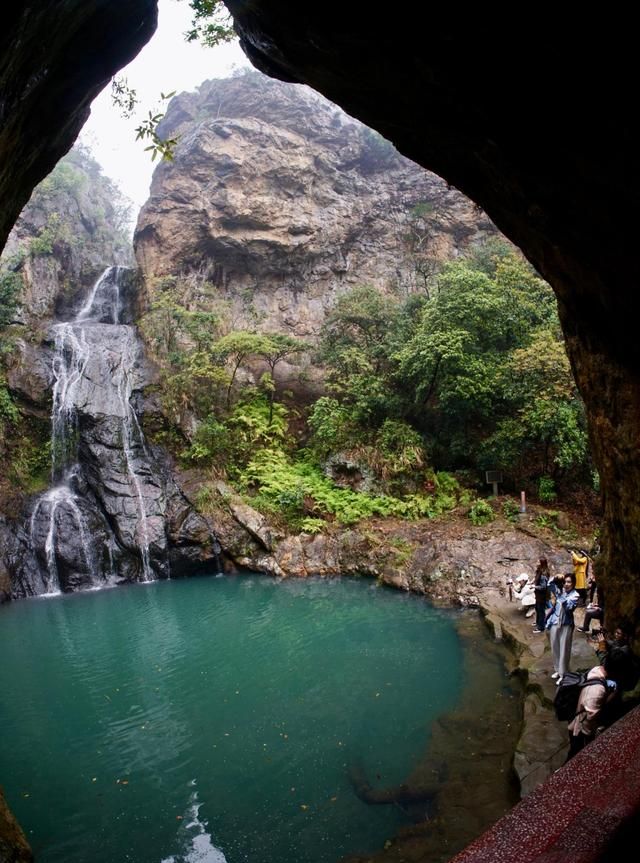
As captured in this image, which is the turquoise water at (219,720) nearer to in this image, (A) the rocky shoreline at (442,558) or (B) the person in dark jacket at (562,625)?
(A) the rocky shoreline at (442,558)

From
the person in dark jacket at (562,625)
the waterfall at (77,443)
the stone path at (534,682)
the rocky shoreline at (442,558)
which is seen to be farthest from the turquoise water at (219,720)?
the waterfall at (77,443)

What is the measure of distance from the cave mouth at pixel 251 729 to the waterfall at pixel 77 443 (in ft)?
12.2

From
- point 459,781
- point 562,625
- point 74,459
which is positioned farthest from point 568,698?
point 74,459

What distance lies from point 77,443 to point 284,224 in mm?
14830

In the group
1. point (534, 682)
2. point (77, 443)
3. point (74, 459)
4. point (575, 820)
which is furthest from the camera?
point (77, 443)

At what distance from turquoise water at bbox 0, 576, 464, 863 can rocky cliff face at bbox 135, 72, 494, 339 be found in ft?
53.9

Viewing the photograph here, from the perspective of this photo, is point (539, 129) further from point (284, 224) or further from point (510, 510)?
point (284, 224)

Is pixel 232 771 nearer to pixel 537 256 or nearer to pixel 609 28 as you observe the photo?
pixel 537 256

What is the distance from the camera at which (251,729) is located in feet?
24.3

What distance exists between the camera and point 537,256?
5.45 meters

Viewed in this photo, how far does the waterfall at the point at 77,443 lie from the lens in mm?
16500

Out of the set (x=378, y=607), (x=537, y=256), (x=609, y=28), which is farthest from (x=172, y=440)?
(x=609, y=28)

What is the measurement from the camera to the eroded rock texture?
3.11 metres

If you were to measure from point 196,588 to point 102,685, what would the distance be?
19.5 ft
